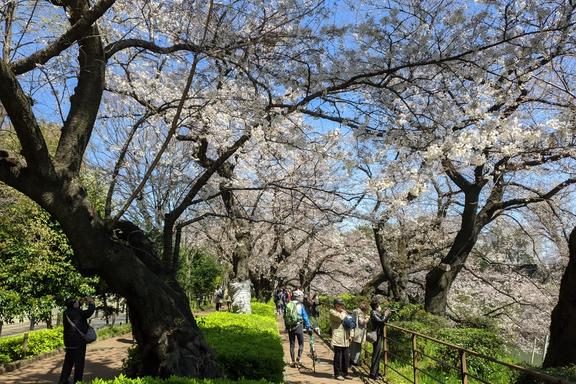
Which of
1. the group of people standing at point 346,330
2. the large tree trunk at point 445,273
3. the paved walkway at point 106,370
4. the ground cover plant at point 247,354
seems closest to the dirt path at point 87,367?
the paved walkway at point 106,370

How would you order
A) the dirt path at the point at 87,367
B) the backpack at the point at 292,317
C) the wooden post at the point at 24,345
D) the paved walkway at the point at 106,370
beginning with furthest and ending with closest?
the wooden post at the point at 24,345
the backpack at the point at 292,317
the dirt path at the point at 87,367
the paved walkway at the point at 106,370

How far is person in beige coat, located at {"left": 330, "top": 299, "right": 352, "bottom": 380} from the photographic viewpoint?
28.5 feet

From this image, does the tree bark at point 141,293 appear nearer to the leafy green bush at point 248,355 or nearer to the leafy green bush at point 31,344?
the leafy green bush at point 248,355

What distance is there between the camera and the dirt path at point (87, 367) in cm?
930

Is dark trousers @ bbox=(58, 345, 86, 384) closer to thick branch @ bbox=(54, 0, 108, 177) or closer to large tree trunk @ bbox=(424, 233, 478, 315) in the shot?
thick branch @ bbox=(54, 0, 108, 177)

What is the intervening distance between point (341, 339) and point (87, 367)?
223 inches

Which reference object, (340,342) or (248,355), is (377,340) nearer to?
(340,342)

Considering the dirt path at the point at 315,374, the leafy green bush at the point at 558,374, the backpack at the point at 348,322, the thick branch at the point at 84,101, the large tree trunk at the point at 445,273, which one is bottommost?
the dirt path at the point at 315,374

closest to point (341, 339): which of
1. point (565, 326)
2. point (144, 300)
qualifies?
point (565, 326)

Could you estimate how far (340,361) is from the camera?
29.0ft

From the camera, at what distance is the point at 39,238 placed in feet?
44.4

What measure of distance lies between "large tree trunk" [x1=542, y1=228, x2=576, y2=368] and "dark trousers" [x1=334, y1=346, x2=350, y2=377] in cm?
338

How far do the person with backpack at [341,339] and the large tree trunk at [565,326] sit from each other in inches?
127

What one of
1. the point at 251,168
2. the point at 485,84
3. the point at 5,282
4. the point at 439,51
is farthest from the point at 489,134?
the point at 5,282
